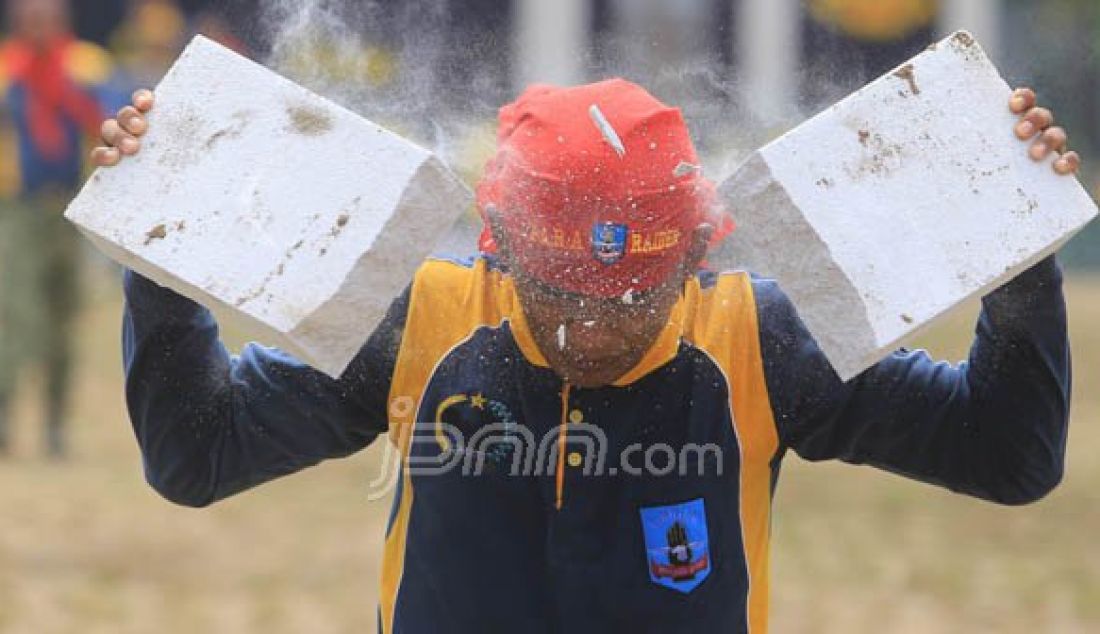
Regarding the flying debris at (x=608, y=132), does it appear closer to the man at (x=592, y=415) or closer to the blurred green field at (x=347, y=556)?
the man at (x=592, y=415)

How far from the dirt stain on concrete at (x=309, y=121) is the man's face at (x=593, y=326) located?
354mm

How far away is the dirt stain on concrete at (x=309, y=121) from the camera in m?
2.92

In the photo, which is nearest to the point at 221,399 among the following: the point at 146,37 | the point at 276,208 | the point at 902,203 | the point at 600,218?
the point at 276,208

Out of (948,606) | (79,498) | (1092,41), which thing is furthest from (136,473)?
(1092,41)

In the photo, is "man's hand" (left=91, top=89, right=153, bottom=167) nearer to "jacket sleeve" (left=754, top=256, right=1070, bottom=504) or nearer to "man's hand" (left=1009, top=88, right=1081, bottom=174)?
"jacket sleeve" (left=754, top=256, right=1070, bottom=504)

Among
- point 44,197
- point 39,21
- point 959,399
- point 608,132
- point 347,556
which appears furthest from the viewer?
point 39,21

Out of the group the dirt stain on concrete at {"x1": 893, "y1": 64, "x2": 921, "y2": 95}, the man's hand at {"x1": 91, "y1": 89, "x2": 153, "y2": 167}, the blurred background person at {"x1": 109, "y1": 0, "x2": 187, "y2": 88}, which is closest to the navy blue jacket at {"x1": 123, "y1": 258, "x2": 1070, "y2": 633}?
the man's hand at {"x1": 91, "y1": 89, "x2": 153, "y2": 167}

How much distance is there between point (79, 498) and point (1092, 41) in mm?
6485

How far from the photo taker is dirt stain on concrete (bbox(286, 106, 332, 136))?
292 centimetres

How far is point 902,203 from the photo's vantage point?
2887mm

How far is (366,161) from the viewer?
2900 millimetres

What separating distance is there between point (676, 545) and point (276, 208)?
0.76 m

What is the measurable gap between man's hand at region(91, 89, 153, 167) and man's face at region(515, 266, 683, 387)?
1.92ft

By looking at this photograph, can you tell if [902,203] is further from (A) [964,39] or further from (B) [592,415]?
(B) [592,415]
